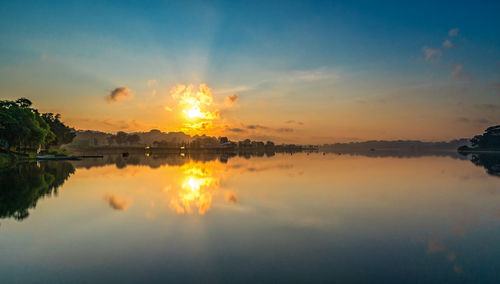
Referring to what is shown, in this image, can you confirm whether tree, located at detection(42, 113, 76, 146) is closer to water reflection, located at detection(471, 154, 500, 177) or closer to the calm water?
the calm water

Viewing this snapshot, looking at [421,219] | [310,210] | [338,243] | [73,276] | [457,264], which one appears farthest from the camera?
[310,210]

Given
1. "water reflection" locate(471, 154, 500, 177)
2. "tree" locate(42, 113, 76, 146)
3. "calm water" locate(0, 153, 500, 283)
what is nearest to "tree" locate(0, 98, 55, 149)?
"tree" locate(42, 113, 76, 146)

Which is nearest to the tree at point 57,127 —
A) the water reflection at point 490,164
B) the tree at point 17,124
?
the tree at point 17,124

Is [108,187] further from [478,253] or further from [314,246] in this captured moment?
[478,253]

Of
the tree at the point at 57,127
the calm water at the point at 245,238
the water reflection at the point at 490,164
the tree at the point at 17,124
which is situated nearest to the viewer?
the calm water at the point at 245,238

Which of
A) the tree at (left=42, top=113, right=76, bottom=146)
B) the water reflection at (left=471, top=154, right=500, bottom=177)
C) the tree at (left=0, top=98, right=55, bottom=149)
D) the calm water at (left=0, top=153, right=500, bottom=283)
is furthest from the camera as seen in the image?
the tree at (left=42, top=113, right=76, bottom=146)

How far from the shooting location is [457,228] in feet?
54.5

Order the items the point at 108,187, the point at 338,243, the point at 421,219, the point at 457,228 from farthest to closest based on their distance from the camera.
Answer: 1. the point at 108,187
2. the point at 421,219
3. the point at 457,228
4. the point at 338,243

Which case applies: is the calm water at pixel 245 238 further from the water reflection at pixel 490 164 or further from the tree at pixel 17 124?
the tree at pixel 17 124

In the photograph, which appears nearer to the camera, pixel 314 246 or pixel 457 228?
pixel 314 246

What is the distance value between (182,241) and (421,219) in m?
16.5

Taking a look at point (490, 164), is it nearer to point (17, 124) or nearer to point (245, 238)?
point (245, 238)

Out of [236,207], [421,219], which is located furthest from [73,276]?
[421,219]

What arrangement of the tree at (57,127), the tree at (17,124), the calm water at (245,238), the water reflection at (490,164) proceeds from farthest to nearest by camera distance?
the tree at (57,127) → the tree at (17,124) → the water reflection at (490,164) → the calm water at (245,238)
